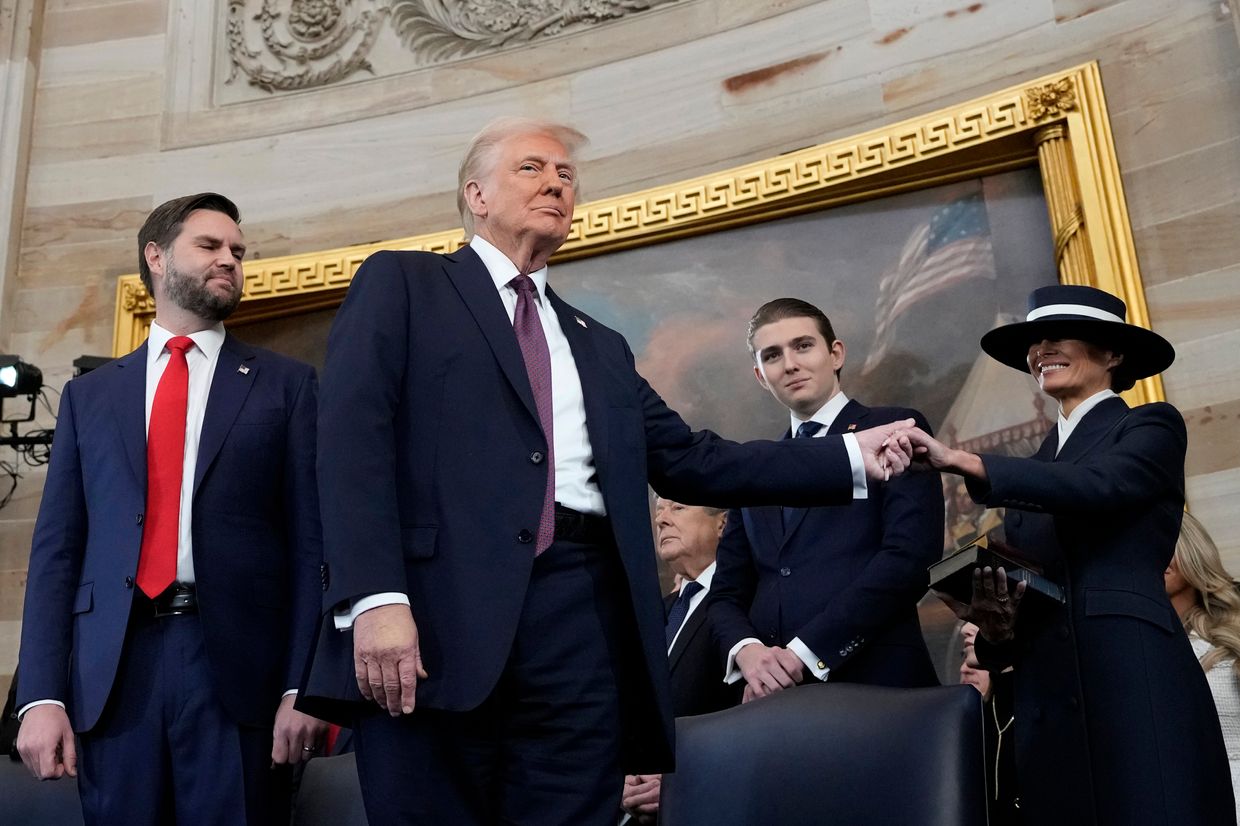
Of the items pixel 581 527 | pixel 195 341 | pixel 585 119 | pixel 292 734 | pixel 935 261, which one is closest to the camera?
pixel 581 527

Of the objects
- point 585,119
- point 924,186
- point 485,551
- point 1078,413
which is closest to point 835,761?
point 485,551

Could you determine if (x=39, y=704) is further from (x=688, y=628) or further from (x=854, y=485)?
(x=688, y=628)

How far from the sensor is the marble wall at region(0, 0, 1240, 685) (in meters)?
4.33

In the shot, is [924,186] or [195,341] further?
[924,186]

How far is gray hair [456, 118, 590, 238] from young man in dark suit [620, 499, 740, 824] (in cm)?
109

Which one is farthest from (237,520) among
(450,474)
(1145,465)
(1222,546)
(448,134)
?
(448,134)

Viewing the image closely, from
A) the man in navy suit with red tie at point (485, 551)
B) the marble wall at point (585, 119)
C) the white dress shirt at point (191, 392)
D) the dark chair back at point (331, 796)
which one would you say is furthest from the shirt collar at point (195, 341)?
the marble wall at point (585, 119)

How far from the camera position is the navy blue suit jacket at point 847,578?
3375mm

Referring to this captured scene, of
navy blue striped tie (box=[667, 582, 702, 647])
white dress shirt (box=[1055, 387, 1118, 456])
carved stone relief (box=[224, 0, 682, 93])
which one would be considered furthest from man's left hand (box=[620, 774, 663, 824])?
carved stone relief (box=[224, 0, 682, 93])

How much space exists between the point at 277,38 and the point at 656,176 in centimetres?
214

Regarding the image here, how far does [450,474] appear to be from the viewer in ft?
7.42

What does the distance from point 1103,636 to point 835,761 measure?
87 centimetres

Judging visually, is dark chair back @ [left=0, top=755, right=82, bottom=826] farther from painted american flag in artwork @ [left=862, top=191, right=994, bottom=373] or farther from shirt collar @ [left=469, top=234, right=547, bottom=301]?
painted american flag in artwork @ [left=862, top=191, right=994, bottom=373]

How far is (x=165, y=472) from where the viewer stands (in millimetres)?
2928
